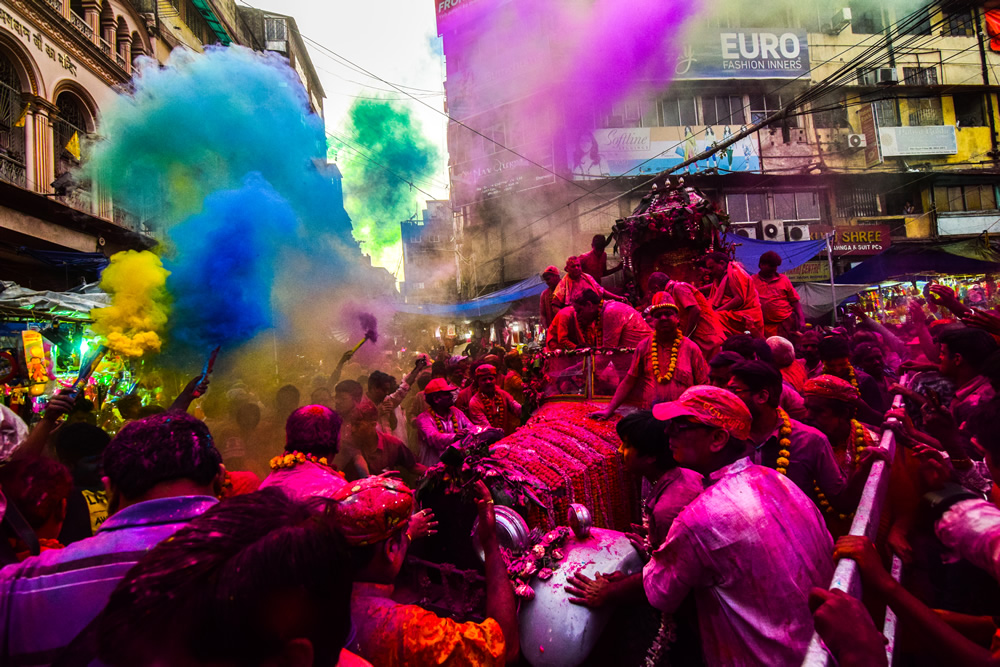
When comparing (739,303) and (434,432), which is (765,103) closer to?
(739,303)

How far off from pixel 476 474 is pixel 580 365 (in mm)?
2657

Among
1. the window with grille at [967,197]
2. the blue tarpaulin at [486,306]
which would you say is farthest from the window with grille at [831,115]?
the blue tarpaulin at [486,306]

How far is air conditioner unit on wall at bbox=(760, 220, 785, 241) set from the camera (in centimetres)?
2608

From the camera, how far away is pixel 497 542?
2.53m

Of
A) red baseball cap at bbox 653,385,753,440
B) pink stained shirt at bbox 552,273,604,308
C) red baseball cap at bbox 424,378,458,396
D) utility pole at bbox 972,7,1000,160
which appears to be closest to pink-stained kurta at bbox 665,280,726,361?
pink stained shirt at bbox 552,273,604,308

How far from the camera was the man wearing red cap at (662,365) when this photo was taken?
4.52 metres

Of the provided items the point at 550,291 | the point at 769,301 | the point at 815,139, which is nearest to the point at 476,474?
the point at 550,291

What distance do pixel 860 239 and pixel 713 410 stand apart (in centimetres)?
2831

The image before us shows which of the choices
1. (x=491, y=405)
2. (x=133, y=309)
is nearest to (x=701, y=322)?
(x=491, y=405)

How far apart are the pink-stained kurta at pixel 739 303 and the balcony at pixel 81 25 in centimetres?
1938

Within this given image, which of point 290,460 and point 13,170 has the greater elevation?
point 13,170

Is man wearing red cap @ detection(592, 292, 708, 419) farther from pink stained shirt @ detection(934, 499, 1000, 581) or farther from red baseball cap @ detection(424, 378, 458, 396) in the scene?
pink stained shirt @ detection(934, 499, 1000, 581)

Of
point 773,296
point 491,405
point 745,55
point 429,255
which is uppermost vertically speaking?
point 745,55

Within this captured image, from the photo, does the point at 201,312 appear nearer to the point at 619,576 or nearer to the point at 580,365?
the point at 580,365
